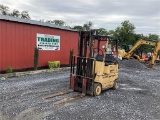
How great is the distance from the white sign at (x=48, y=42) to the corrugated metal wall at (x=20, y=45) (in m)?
0.28

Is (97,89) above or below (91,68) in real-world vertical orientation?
below

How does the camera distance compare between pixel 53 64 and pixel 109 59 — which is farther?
pixel 53 64

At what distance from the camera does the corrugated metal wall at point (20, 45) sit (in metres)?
12.7

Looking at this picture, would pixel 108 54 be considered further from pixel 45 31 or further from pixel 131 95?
pixel 45 31

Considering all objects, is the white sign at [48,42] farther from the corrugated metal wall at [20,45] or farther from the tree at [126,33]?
the tree at [126,33]

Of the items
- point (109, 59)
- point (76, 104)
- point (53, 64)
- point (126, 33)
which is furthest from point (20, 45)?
point (126, 33)

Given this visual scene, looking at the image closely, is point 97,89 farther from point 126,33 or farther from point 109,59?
point 126,33

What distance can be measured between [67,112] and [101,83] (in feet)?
8.99

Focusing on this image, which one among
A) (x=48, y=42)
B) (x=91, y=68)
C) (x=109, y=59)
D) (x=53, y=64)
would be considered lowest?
(x=53, y=64)

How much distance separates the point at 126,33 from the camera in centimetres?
3706

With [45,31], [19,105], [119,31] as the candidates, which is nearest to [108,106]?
[19,105]

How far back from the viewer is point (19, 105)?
6.83 m

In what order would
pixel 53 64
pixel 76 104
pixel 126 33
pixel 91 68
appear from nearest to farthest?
1. pixel 76 104
2. pixel 91 68
3. pixel 53 64
4. pixel 126 33

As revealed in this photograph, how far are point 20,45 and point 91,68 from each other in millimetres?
6738
